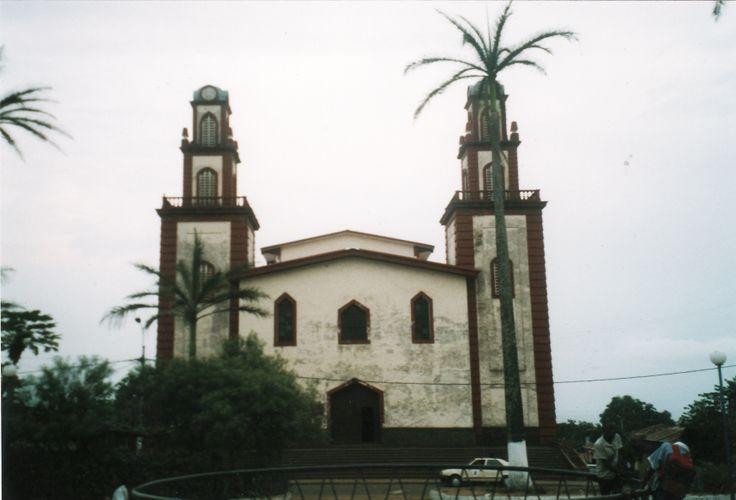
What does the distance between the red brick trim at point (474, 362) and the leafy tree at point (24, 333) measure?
20.2 meters

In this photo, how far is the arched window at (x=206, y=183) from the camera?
3541 centimetres

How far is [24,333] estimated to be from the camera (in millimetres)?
16000

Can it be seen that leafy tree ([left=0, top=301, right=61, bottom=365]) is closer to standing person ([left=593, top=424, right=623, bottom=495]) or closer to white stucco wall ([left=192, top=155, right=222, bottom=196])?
standing person ([left=593, top=424, right=623, bottom=495])

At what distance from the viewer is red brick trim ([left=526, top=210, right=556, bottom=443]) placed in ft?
108

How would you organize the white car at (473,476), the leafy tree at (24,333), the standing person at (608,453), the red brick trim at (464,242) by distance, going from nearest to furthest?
the white car at (473,476) < the standing person at (608,453) < the leafy tree at (24,333) < the red brick trim at (464,242)

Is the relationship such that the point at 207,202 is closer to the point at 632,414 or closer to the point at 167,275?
the point at 167,275

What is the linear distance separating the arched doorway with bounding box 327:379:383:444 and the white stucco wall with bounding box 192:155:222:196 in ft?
35.6

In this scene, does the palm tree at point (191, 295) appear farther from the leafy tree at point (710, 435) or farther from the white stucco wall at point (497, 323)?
the leafy tree at point (710, 435)

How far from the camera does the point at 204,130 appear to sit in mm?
36156

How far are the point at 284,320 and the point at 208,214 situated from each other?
603 centimetres

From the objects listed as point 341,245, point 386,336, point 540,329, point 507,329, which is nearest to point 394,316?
point 386,336

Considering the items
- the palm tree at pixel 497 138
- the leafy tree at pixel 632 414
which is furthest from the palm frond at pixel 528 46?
the leafy tree at pixel 632 414

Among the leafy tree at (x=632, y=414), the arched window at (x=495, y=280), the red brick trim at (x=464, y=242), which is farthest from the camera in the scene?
the leafy tree at (x=632, y=414)

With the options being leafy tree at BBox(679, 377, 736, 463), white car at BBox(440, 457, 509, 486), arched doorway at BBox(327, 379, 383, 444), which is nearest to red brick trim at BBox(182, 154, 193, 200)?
arched doorway at BBox(327, 379, 383, 444)
